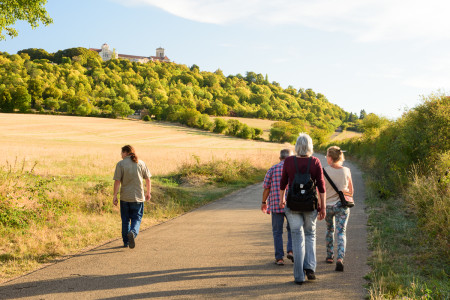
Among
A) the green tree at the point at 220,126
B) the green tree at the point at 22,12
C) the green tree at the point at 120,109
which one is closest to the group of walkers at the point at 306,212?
the green tree at the point at 22,12

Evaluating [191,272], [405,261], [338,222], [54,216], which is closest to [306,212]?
[338,222]

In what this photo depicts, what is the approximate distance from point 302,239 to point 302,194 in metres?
0.60

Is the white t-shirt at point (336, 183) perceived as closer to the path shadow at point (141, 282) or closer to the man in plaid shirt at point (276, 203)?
the man in plaid shirt at point (276, 203)

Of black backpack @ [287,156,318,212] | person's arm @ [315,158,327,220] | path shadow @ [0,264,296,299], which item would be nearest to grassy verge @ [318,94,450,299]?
person's arm @ [315,158,327,220]

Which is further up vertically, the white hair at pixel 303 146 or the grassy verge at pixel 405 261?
the white hair at pixel 303 146

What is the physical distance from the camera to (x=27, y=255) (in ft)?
20.9

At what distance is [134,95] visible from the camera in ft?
364

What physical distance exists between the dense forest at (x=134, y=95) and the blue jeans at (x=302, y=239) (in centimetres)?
8650

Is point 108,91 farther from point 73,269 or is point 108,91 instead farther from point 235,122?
point 73,269

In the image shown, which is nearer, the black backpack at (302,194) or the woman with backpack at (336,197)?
the black backpack at (302,194)

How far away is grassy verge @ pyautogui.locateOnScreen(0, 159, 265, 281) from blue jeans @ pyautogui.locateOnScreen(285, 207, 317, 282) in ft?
12.9

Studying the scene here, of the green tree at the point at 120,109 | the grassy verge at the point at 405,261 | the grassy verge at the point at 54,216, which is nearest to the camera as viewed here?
the grassy verge at the point at 405,261

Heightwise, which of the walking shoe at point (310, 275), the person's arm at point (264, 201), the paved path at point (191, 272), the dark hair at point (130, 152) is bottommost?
the paved path at point (191, 272)

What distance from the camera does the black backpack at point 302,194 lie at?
197 inches
